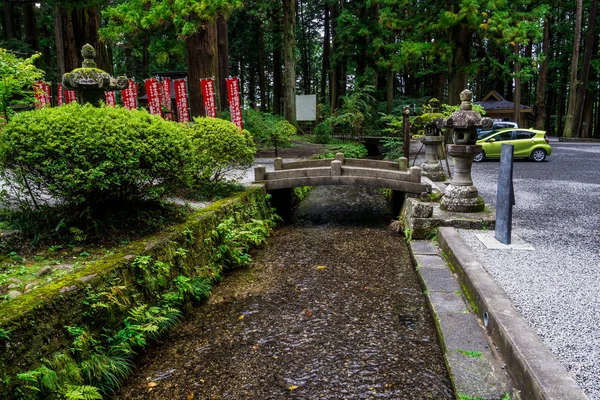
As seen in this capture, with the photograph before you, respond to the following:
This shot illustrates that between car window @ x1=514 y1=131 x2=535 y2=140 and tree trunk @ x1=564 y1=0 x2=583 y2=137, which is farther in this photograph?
tree trunk @ x1=564 y1=0 x2=583 y2=137

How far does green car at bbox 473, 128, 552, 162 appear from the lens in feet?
53.8

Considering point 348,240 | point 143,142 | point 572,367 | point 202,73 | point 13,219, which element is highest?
point 202,73

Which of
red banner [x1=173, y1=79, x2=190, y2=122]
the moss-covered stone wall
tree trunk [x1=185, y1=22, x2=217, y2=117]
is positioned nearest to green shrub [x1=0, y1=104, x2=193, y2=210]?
the moss-covered stone wall

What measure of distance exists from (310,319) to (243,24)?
3349cm

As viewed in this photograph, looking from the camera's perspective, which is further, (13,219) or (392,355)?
(13,219)

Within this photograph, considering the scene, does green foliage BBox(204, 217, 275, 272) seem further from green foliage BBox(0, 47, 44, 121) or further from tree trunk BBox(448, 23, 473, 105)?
tree trunk BBox(448, 23, 473, 105)

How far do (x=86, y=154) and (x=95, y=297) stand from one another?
1.92 metres

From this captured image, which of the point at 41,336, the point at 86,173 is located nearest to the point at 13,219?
the point at 86,173

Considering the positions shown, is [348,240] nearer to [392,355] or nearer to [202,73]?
[392,355]

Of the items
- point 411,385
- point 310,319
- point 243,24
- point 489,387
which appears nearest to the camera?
point 489,387

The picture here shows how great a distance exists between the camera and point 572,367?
300cm

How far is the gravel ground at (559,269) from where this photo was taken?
3.28 meters

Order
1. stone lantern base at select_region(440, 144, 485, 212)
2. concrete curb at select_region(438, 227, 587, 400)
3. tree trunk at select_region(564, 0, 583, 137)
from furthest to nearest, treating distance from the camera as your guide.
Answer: tree trunk at select_region(564, 0, 583, 137)
stone lantern base at select_region(440, 144, 485, 212)
concrete curb at select_region(438, 227, 587, 400)

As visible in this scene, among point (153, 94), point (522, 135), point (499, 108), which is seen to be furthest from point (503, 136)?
point (499, 108)
